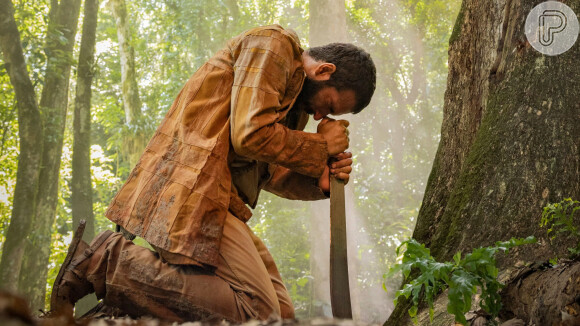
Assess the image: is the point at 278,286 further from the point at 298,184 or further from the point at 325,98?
the point at 325,98

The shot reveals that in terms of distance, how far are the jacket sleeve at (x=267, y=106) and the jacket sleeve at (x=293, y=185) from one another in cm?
41

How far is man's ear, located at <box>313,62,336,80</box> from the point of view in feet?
11.1

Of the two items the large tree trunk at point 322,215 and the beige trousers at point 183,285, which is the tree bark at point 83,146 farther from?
the beige trousers at point 183,285

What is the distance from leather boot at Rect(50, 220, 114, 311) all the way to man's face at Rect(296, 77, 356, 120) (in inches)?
54.4

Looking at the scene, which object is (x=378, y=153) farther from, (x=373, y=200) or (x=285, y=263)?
(x=285, y=263)

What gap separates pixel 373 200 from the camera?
21812 mm

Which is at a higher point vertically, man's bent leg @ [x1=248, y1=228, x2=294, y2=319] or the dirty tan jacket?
the dirty tan jacket

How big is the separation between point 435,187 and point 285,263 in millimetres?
16543

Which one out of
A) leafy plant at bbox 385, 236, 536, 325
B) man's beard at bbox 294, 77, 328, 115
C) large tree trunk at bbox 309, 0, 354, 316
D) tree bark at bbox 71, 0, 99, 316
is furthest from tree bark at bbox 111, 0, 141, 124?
leafy plant at bbox 385, 236, 536, 325

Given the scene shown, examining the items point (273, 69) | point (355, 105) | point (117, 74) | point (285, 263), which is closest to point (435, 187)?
point (355, 105)

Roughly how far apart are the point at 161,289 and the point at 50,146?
10594 millimetres

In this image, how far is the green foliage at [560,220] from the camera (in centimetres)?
255

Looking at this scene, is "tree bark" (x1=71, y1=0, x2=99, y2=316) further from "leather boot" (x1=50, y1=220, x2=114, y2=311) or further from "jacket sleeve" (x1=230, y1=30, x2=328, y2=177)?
"jacket sleeve" (x1=230, y1=30, x2=328, y2=177)

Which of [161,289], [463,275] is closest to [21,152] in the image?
[161,289]
